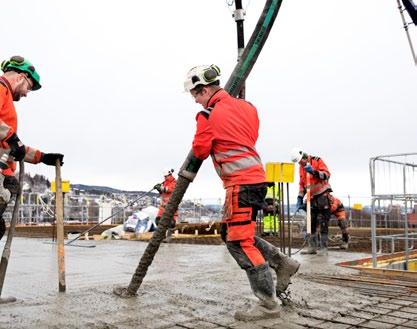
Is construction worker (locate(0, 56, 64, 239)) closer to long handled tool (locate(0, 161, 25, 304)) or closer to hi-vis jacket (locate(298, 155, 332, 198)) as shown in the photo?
long handled tool (locate(0, 161, 25, 304))

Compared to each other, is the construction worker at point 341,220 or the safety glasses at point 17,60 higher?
the safety glasses at point 17,60

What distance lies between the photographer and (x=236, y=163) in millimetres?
3580

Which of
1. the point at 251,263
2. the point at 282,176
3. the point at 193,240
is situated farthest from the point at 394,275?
the point at 193,240

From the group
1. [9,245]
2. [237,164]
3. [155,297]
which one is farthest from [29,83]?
[155,297]

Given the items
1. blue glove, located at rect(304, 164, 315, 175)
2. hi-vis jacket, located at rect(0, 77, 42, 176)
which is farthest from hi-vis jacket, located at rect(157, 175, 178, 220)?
hi-vis jacket, located at rect(0, 77, 42, 176)

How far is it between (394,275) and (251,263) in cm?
314

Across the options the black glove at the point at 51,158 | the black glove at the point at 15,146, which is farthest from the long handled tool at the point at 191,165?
the black glove at the point at 15,146

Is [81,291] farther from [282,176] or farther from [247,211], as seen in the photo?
[282,176]

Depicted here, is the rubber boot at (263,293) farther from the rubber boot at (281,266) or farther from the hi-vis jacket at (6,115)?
the hi-vis jacket at (6,115)

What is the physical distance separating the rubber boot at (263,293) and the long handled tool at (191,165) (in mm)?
938

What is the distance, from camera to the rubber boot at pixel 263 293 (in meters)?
3.43

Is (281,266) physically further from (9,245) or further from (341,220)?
(341,220)

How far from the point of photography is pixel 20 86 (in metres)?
3.96

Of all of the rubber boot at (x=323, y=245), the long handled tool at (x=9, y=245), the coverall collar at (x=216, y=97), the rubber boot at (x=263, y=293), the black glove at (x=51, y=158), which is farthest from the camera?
the rubber boot at (x=323, y=245)
